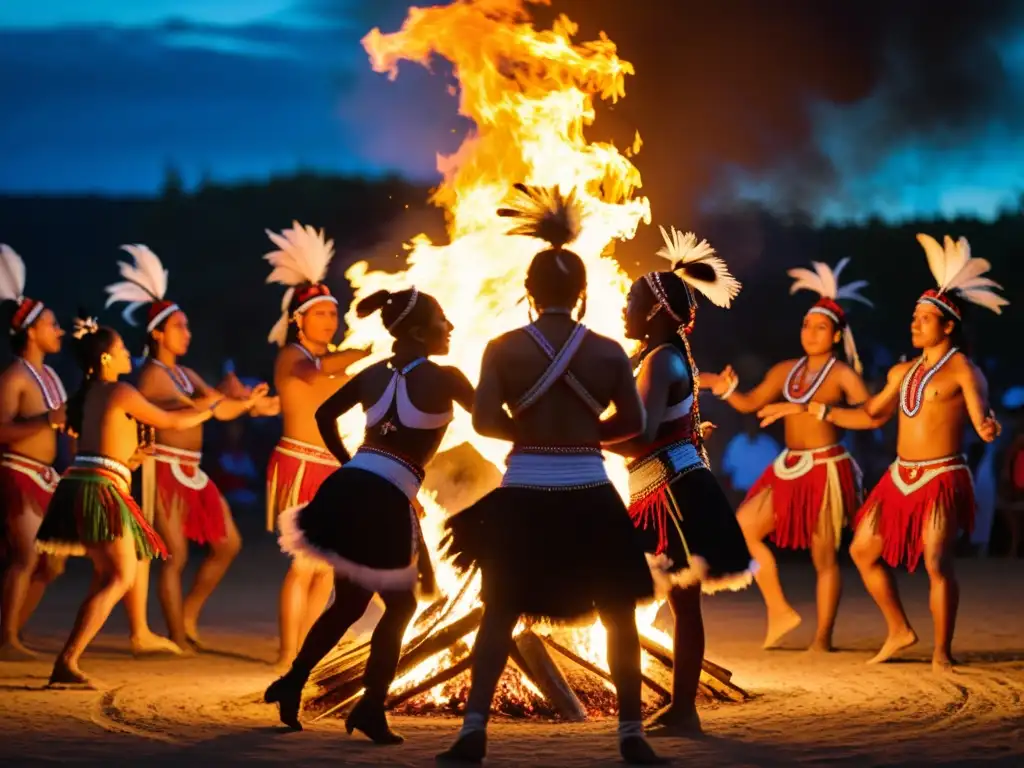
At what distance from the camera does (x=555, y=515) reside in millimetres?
5676

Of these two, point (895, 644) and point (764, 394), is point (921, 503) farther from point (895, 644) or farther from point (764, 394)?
point (764, 394)

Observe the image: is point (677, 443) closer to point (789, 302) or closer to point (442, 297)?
point (442, 297)

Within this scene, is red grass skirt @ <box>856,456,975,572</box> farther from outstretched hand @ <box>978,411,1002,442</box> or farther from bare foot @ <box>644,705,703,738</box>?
bare foot @ <box>644,705,703,738</box>

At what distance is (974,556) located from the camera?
15.6 meters

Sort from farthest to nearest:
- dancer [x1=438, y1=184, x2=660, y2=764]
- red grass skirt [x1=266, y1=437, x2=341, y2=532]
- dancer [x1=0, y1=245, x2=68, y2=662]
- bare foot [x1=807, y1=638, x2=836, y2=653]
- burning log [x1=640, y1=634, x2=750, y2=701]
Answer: bare foot [x1=807, y1=638, x2=836, y2=653]
dancer [x1=0, y1=245, x2=68, y2=662]
red grass skirt [x1=266, y1=437, x2=341, y2=532]
burning log [x1=640, y1=634, x2=750, y2=701]
dancer [x1=438, y1=184, x2=660, y2=764]

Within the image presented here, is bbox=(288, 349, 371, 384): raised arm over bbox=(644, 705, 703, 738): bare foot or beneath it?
over

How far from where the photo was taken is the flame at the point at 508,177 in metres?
7.79

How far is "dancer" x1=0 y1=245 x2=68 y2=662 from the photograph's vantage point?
8.95 m

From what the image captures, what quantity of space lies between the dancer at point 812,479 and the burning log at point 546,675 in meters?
2.60

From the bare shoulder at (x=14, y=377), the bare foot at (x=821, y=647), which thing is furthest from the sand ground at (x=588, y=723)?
the bare shoulder at (x=14, y=377)

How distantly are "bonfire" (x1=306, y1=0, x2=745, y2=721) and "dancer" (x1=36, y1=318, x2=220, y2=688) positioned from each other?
1.13m

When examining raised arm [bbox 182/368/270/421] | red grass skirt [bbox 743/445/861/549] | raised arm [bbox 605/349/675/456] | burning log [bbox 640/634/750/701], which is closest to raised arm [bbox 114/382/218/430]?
raised arm [bbox 182/368/270/421]

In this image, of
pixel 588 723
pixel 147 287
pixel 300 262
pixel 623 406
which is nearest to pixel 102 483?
pixel 300 262

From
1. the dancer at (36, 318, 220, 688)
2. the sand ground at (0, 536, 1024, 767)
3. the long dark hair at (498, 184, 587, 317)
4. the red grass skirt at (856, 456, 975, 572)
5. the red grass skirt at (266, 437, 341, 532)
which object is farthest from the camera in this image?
the red grass skirt at (266, 437, 341, 532)
